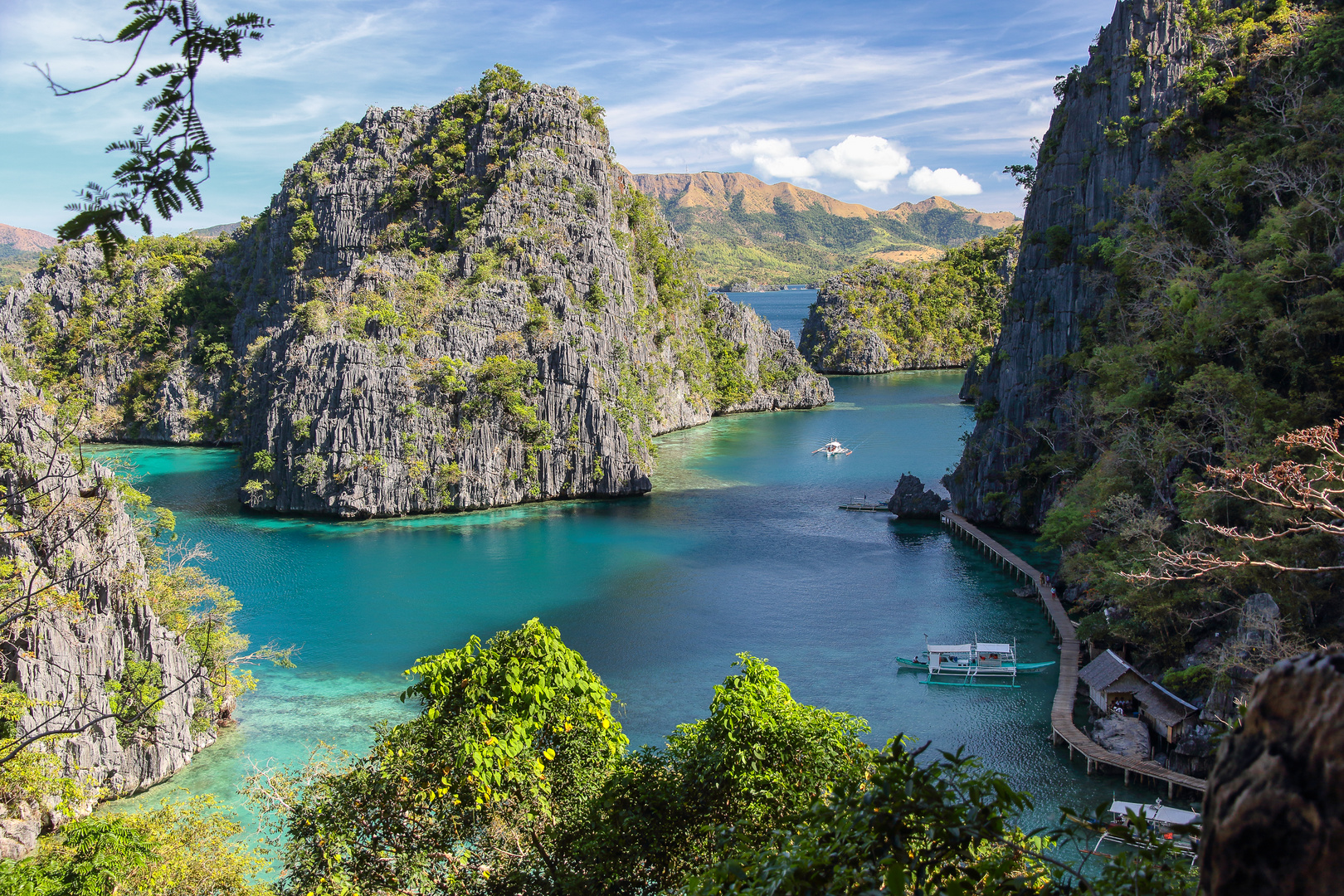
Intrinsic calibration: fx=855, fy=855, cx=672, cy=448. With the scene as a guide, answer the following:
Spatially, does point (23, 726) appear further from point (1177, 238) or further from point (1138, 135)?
point (1138, 135)

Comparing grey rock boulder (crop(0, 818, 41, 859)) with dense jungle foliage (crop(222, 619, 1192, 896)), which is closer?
dense jungle foliage (crop(222, 619, 1192, 896))

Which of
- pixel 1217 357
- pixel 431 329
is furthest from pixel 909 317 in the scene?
pixel 1217 357

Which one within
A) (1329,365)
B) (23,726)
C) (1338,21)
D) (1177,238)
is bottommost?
(23,726)

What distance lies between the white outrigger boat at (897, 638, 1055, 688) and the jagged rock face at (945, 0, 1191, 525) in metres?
17.2

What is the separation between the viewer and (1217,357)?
31.5m

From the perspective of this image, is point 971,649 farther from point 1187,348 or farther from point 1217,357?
point 1217,357

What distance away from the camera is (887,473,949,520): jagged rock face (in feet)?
170

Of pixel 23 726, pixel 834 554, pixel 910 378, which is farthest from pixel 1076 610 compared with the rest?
pixel 910 378

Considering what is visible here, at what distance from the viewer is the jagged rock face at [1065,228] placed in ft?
143

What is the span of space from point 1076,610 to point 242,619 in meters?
34.7

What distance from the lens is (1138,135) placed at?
1725 inches

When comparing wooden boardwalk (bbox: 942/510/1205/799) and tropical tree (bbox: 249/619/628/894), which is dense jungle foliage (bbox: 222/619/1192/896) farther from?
wooden boardwalk (bbox: 942/510/1205/799)

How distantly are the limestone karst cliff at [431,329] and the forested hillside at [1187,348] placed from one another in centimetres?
2768

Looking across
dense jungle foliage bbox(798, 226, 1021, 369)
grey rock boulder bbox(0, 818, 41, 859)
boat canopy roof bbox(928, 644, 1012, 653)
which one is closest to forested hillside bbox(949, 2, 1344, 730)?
boat canopy roof bbox(928, 644, 1012, 653)
